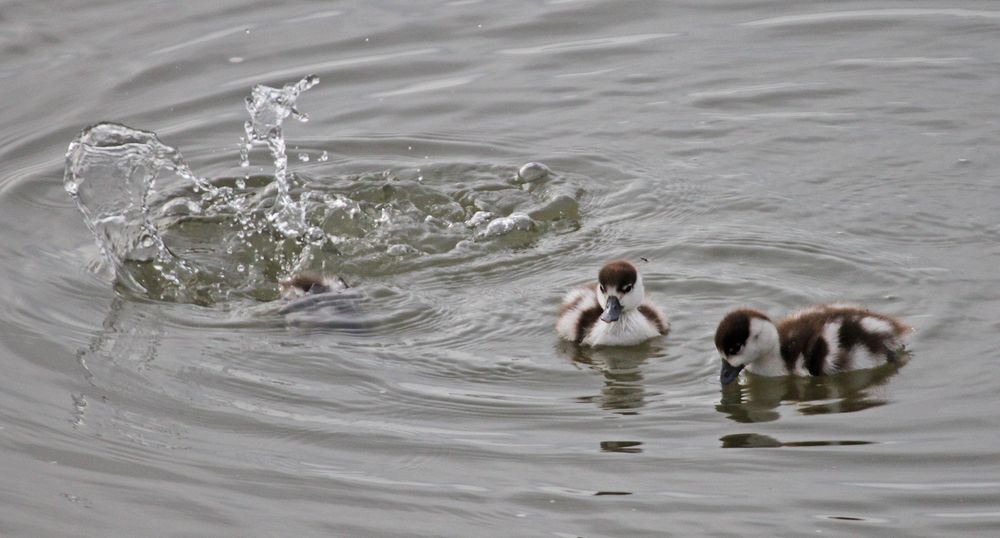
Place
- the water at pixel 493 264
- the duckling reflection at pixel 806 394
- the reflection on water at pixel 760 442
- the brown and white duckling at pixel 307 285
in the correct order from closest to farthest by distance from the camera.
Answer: the water at pixel 493 264
the reflection on water at pixel 760 442
the duckling reflection at pixel 806 394
the brown and white duckling at pixel 307 285

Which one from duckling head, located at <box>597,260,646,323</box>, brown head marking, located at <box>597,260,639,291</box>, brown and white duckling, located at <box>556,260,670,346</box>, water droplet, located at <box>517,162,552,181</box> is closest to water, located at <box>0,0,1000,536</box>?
water droplet, located at <box>517,162,552,181</box>

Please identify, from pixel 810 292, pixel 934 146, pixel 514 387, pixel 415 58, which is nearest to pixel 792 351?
pixel 810 292

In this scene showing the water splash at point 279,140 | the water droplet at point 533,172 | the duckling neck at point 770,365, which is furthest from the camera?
the water droplet at point 533,172

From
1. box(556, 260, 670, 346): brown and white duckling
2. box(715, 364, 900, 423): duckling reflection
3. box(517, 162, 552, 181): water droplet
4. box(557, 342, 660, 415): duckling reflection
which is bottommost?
box(715, 364, 900, 423): duckling reflection

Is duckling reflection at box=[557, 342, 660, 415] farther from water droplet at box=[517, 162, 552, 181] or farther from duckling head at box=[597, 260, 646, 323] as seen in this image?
water droplet at box=[517, 162, 552, 181]

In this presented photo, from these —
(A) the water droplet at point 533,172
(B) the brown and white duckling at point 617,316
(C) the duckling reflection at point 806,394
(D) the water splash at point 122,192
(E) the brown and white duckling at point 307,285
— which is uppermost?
(D) the water splash at point 122,192

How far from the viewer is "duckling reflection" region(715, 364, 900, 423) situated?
5.79m

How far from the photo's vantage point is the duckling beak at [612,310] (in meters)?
6.51

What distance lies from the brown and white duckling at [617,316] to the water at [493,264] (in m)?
0.13

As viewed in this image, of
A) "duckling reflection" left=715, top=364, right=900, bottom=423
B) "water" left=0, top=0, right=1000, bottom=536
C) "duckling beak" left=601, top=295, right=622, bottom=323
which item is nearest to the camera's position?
"water" left=0, top=0, right=1000, bottom=536

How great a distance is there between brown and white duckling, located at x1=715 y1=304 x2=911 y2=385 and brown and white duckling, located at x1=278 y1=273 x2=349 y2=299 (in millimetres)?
2030

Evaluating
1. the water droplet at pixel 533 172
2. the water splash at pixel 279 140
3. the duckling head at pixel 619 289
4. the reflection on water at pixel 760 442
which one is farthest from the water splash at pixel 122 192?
the reflection on water at pixel 760 442

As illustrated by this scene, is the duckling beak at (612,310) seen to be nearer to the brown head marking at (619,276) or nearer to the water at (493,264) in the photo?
the brown head marking at (619,276)

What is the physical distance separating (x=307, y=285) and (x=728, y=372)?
217cm
